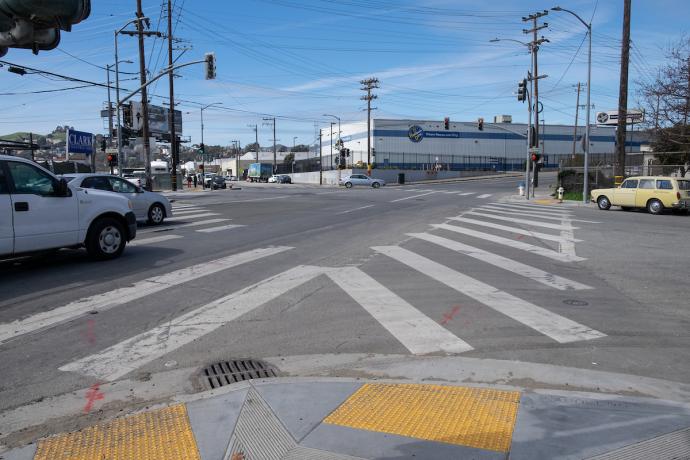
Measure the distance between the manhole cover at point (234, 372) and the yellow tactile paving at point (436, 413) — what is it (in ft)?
3.27

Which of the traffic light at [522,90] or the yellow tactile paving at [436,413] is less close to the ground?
the traffic light at [522,90]

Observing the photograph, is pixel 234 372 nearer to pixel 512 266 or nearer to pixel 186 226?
pixel 512 266

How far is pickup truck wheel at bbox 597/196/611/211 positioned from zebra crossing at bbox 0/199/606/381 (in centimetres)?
1537

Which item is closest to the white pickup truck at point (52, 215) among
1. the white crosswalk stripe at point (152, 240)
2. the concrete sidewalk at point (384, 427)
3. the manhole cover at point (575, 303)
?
the white crosswalk stripe at point (152, 240)

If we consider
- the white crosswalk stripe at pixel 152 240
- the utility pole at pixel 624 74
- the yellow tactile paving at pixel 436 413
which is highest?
the utility pole at pixel 624 74

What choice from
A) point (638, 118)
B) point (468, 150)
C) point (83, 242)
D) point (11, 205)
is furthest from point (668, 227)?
point (468, 150)

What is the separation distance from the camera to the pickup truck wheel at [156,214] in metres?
16.8

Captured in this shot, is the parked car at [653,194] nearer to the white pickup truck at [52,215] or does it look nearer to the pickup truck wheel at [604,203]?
the pickup truck wheel at [604,203]

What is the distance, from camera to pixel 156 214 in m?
17.0

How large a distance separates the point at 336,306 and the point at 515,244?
7443 mm

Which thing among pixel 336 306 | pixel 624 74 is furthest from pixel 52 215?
pixel 624 74

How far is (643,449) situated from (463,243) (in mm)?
9826

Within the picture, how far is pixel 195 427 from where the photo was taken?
12.5 feet

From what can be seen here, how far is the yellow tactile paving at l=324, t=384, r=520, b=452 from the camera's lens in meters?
3.68
